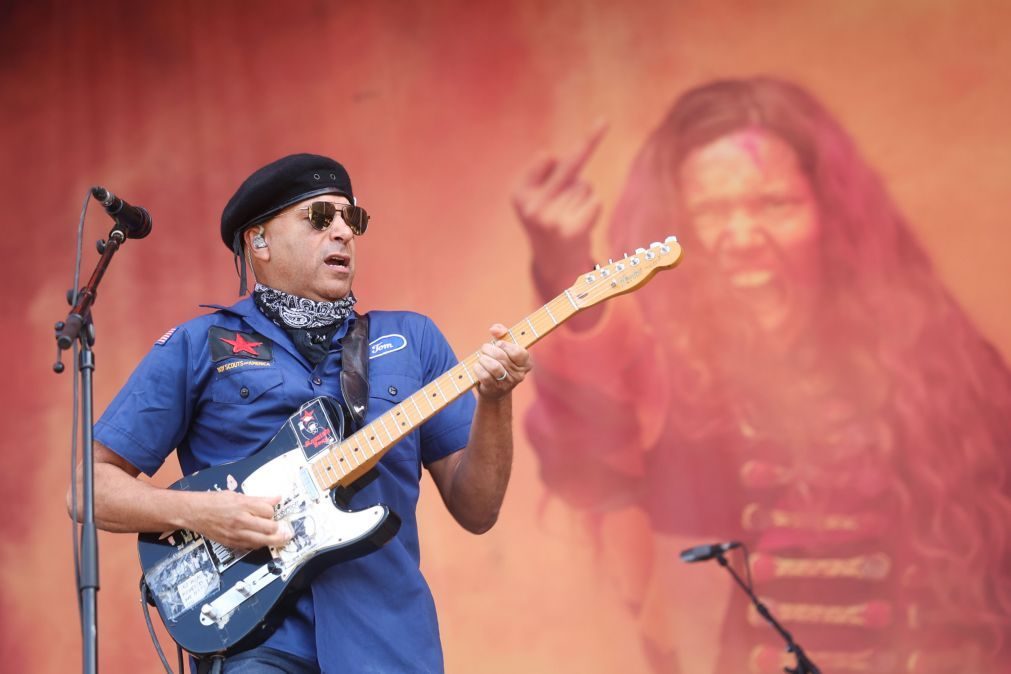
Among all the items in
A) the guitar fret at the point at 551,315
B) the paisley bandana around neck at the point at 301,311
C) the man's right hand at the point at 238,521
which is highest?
the paisley bandana around neck at the point at 301,311

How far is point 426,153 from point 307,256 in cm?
204

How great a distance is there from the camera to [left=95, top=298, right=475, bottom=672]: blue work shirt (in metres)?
2.38

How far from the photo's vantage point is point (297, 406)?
8.46 feet

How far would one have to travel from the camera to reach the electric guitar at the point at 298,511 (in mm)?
2357

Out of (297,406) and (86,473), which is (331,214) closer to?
(297,406)

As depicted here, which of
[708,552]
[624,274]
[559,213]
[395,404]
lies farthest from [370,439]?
[559,213]

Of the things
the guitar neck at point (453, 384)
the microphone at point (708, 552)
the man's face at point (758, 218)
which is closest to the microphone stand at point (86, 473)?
the guitar neck at point (453, 384)

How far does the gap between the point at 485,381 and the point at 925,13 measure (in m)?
2.75

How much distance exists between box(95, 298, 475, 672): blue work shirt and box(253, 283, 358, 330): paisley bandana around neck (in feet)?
0.08

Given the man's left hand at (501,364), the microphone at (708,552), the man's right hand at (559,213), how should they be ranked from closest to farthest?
the man's left hand at (501,364) < the microphone at (708,552) < the man's right hand at (559,213)

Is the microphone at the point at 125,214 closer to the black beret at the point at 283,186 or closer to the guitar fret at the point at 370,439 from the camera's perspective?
the black beret at the point at 283,186

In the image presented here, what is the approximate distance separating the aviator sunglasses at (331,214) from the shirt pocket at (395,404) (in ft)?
1.32

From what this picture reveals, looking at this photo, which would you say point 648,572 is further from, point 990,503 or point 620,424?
point 990,503

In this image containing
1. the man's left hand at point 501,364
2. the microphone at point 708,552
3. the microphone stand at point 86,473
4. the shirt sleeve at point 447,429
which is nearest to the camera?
the microphone stand at point 86,473
